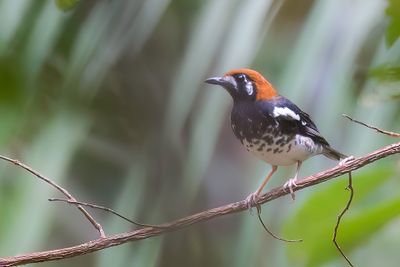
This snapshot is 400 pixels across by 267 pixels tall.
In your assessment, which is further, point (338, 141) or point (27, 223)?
point (27, 223)

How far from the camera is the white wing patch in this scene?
0.58 m

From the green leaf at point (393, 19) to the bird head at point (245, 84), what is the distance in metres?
0.11

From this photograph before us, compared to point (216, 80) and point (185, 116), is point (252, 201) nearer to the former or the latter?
point (216, 80)

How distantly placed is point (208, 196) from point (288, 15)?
270mm

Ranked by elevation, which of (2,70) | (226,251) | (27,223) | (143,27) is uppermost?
(143,27)

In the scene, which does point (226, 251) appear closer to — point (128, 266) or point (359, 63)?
point (128, 266)

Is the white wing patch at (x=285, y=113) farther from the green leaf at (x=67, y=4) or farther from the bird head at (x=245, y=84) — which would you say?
the green leaf at (x=67, y=4)

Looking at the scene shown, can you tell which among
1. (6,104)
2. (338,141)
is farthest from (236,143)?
(6,104)

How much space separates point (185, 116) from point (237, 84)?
0.29 metres

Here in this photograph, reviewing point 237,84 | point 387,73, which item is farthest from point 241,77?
point 387,73

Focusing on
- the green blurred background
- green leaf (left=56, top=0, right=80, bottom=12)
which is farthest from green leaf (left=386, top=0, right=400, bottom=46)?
green leaf (left=56, top=0, right=80, bottom=12)

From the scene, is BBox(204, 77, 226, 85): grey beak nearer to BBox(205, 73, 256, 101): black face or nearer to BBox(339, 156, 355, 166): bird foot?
BBox(205, 73, 256, 101): black face

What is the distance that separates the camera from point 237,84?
550 mm

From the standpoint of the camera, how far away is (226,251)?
91 cm
